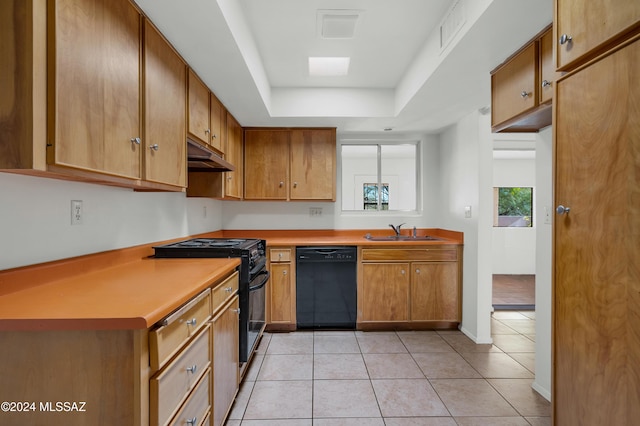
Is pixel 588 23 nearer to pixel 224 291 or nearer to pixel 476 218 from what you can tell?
pixel 224 291

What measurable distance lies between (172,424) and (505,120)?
2252 millimetres

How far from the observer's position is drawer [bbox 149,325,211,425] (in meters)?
0.97

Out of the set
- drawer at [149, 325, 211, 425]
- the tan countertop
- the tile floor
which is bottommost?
the tile floor

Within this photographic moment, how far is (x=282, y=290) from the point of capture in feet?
10.7

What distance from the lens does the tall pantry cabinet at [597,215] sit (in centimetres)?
87

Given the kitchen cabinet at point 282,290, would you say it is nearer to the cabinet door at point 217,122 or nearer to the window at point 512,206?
the cabinet door at point 217,122

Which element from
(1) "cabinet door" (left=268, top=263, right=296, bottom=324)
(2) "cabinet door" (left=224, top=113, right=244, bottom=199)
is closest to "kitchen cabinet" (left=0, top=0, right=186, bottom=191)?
(2) "cabinet door" (left=224, top=113, right=244, bottom=199)

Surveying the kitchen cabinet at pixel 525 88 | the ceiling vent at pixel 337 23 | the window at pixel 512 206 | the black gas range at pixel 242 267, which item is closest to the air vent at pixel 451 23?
the kitchen cabinet at pixel 525 88

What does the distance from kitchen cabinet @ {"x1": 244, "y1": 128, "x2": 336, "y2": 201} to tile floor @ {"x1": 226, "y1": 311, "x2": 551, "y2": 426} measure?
1517mm

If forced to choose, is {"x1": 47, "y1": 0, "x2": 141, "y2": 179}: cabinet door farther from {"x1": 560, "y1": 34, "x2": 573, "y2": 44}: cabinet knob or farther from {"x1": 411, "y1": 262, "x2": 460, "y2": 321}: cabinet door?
{"x1": 411, "y1": 262, "x2": 460, "y2": 321}: cabinet door

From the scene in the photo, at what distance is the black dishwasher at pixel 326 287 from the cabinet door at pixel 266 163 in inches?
31.9

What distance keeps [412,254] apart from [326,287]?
0.95 meters

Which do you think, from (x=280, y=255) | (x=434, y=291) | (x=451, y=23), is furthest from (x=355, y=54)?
(x=434, y=291)

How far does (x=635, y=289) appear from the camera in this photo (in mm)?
865
